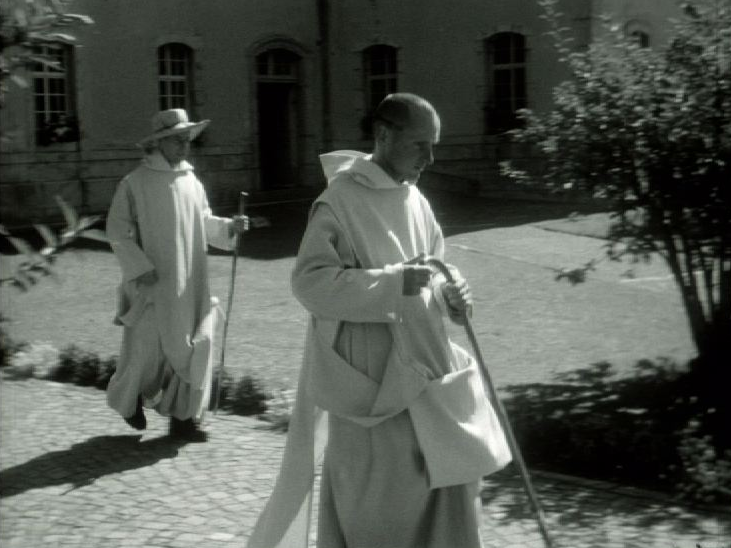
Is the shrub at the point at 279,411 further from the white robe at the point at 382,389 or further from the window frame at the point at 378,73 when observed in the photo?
the window frame at the point at 378,73

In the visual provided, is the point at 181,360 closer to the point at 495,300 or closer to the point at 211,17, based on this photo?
the point at 495,300

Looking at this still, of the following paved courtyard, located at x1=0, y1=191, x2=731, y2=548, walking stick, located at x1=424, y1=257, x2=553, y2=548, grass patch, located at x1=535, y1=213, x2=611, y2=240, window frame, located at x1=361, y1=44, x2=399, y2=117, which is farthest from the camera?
window frame, located at x1=361, y1=44, x2=399, y2=117

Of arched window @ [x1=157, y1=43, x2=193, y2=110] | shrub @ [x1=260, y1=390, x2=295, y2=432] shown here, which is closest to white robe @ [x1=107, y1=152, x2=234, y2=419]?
shrub @ [x1=260, y1=390, x2=295, y2=432]

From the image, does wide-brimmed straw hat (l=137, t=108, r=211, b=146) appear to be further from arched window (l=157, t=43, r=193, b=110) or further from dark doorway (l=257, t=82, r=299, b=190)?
dark doorway (l=257, t=82, r=299, b=190)

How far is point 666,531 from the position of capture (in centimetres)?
542

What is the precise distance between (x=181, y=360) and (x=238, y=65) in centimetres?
1801

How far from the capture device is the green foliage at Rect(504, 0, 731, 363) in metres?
7.04

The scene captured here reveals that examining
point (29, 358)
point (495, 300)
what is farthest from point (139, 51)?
point (29, 358)

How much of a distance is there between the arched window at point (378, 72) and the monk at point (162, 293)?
18378mm

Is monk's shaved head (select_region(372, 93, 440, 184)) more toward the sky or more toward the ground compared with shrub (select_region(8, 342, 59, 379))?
more toward the sky

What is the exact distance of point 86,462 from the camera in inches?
271

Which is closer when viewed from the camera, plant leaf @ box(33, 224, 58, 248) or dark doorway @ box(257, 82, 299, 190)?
plant leaf @ box(33, 224, 58, 248)

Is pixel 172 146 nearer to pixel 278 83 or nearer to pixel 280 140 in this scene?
pixel 278 83

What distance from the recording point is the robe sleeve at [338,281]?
416cm
